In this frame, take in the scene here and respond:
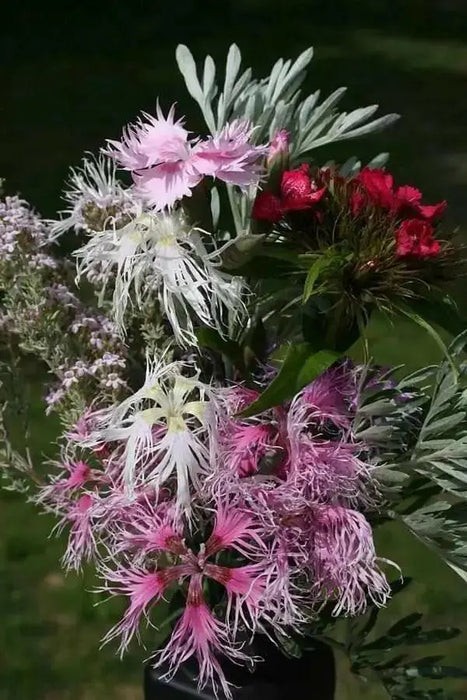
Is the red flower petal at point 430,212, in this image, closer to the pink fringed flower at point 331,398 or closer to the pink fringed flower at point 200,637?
the pink fringed flower at point 331,398

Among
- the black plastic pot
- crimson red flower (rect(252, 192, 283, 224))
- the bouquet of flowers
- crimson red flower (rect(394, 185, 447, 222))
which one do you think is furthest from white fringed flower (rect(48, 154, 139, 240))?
the black plastic pot

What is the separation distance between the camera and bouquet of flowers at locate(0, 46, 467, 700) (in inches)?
37.4

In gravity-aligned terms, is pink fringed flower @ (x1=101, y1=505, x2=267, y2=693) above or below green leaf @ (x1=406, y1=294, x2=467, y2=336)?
below

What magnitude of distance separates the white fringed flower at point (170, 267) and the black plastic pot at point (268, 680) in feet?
1.00

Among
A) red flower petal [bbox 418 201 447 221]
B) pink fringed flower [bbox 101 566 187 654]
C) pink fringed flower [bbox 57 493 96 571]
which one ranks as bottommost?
pink fringed flower [bbox 101 566 187 654]

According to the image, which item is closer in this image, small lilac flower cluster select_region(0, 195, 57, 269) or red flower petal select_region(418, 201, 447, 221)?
red flower petal select_region(418, 201, 447, 221)

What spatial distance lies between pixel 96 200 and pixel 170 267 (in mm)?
161

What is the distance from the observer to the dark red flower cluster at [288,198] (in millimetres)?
960

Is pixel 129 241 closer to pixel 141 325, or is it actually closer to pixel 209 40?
pixel 141 325

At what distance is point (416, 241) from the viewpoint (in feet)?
3.10

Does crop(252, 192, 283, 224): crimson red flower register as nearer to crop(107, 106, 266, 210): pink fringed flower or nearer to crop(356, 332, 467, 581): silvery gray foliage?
crop(107, 106, 266, 210): pink fringed flower

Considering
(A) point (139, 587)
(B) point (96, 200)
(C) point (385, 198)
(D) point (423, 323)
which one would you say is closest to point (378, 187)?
(C) point (385, 198)

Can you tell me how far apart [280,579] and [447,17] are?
330 inches

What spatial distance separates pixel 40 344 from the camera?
1.09m
